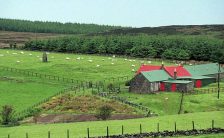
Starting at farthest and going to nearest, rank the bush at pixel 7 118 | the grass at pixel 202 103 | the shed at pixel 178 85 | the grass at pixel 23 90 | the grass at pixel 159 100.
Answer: the shed at pixel 178 85, the grass at pixel 23 90, the grass at pixel 159 100, the grass at pixel 202 103, the bush at pixel 7 118

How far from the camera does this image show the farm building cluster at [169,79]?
281ft

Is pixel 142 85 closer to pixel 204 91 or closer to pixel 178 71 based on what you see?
pixel 204 91

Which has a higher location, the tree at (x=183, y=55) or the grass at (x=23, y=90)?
the tree at (x=183, y=55)

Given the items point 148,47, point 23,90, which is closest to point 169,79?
point 23,90

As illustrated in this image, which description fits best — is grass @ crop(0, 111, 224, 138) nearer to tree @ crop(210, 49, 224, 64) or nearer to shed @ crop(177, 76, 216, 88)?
shed @ crop(177, 76, 216, 88)

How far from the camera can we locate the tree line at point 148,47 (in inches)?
5714

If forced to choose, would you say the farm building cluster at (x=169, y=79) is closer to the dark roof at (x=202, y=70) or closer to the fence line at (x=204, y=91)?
the dark roof at (x=202, y=70)

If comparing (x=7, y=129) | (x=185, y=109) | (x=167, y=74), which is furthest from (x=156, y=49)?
(x=7, y=129)

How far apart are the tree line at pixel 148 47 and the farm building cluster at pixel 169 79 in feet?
136

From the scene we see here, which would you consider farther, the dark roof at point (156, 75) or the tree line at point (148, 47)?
the tree line at point (148, 47)

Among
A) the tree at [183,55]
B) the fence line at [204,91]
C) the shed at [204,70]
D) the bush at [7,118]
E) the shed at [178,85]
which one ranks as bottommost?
the bush at [7,118]

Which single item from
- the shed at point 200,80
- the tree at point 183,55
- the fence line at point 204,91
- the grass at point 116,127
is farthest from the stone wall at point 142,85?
the tree at point 183,55

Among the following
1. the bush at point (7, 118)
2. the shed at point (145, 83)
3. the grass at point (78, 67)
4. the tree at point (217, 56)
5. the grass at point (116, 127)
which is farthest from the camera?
the tree at point (217, 56)

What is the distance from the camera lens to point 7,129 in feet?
176
